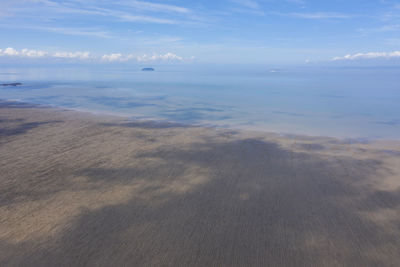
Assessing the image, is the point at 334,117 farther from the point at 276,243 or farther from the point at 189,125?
the point at 276,243

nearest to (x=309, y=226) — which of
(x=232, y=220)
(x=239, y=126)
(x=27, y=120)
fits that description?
(x=232, y=220)

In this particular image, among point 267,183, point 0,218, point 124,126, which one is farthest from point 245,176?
point 124,126

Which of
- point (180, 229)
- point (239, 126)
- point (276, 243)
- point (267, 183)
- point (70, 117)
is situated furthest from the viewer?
point (70, 117)

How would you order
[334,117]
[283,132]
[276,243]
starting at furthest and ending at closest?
[334,117] → [283,132] → [276,243]

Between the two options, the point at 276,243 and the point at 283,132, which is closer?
the point at 276,243

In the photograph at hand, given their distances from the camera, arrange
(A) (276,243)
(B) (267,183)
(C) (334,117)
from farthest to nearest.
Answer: (C) (334,117) → (B) (267,183) → (A) (276,243)

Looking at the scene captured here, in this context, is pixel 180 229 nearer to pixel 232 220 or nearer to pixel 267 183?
pixel 232 220
